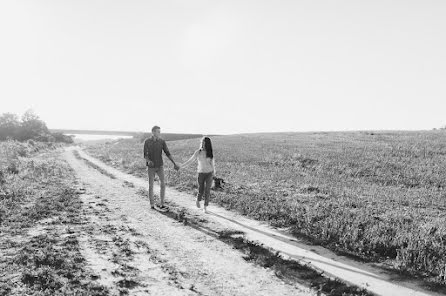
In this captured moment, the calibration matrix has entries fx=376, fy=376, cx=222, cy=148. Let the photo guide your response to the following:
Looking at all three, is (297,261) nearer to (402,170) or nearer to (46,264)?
(46,264)

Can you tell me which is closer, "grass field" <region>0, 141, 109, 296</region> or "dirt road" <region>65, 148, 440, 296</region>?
"grass field" <region>0, 141, 109, 296</region>

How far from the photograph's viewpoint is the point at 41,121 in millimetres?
113250

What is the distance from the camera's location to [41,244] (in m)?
9.05

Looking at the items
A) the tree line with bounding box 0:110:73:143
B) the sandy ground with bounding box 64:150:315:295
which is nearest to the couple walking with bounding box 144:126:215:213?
the sandy ground with bounding box 64:150:315:295

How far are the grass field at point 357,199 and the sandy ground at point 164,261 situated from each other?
2793 mm

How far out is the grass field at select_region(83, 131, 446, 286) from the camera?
29.8 feet

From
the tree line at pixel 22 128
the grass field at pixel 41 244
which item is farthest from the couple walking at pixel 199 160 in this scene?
the tree line at pixel 22 128

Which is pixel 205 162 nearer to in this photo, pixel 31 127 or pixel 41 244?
pixel 41 244

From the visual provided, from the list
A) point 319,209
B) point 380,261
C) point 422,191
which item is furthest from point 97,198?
point 422,191

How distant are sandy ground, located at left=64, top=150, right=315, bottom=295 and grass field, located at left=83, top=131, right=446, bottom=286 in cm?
279

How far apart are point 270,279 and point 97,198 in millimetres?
11029

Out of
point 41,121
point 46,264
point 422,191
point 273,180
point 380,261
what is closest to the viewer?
point 46,264

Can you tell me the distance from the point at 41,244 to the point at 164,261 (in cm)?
329

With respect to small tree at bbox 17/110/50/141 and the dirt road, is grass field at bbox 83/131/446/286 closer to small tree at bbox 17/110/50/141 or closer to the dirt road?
the dirt road
